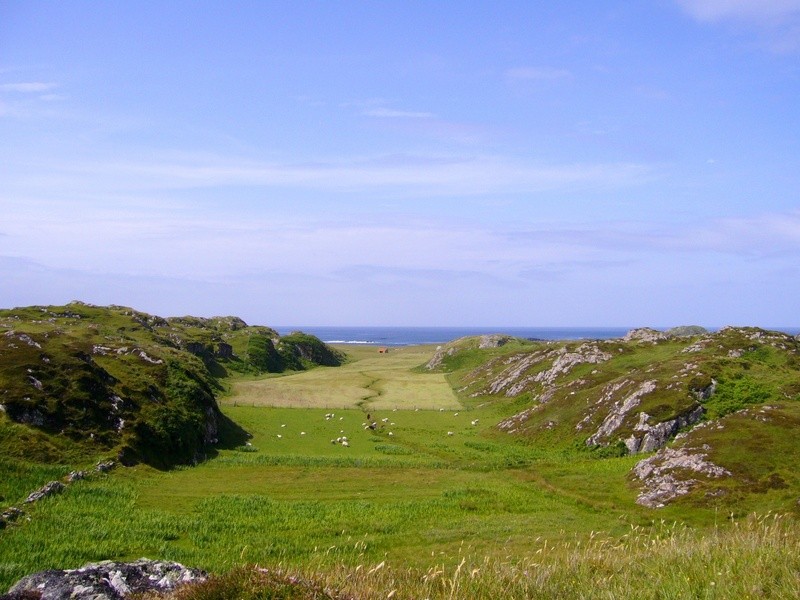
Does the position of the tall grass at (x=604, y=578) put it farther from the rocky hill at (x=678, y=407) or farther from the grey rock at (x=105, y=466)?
the grey rock at (x=105, y=466)

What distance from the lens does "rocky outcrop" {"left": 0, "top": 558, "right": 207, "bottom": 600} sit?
42.9 ft

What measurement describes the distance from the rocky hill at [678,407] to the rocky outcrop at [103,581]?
3400 centimetres

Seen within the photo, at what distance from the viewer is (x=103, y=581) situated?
540 inches

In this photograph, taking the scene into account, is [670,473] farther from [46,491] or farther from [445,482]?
[46,491]

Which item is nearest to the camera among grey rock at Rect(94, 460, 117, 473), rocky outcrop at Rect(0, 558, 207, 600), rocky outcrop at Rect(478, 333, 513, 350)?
rocky outcrop at Rect(0, 558, 207, 600)

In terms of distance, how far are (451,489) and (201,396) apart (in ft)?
115

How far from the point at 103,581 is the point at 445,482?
117 feet

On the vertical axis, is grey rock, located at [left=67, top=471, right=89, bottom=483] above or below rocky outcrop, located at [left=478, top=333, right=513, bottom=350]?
below

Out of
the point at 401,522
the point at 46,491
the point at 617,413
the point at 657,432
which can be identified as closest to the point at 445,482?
the point at 401,522

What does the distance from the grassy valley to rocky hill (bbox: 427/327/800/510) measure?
0.26 meters

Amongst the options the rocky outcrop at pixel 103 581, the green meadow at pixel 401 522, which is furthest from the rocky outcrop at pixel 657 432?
the rocky outcrop at pixel 103 581

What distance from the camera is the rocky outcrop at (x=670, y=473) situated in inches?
1548

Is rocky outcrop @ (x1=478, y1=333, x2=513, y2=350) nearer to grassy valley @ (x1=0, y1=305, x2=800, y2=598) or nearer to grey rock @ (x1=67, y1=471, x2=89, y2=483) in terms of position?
grassy valley @ (x1=0, y1=305, x2=800, y2=598)

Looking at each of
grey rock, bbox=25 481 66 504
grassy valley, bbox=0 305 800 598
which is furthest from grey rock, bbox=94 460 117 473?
grey rock, bbox=25 481 66 504
